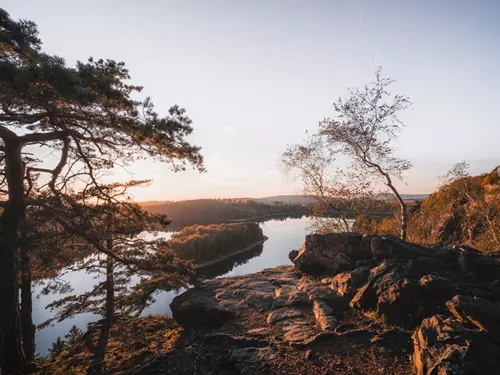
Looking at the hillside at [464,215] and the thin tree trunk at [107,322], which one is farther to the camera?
the hillside at [464,215]

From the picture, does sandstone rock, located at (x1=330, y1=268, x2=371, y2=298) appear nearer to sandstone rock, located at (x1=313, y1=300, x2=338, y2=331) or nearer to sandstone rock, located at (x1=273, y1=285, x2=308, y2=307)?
sandstone rock, located at (x1=313, y1=300, x2=338, y2=331)

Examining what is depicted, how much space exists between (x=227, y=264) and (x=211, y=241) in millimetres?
5200

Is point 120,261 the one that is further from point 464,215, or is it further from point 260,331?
point 464,215

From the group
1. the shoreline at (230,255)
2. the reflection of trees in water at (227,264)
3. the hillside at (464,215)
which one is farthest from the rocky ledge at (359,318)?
the shoreline at (230,255)

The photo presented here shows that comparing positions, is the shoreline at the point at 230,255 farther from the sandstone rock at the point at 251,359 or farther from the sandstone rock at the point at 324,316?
the sandstone rock at the point at 251,359

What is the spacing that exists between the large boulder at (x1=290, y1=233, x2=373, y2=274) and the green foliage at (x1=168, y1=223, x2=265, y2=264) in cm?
2907

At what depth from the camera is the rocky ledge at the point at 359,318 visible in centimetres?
517

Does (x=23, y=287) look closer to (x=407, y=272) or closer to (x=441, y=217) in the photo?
(x=407, y=272)

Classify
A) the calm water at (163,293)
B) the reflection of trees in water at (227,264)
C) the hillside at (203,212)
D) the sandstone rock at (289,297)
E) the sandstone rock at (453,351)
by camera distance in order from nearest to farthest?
the sandstone rock at (453,351) → the sandstone rock at (289,297) → the calm water at (163,293) → the reflection of trees in water at (227,264) → the hillside at (203,212)

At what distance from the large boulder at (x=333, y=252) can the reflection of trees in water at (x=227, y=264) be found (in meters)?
25.1

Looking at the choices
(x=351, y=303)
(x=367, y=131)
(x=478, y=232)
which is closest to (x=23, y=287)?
(x=351, y=303)

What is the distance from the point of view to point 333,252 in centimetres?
1198

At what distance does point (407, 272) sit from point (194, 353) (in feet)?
23.9

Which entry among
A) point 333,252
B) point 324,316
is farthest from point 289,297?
point 333,252
